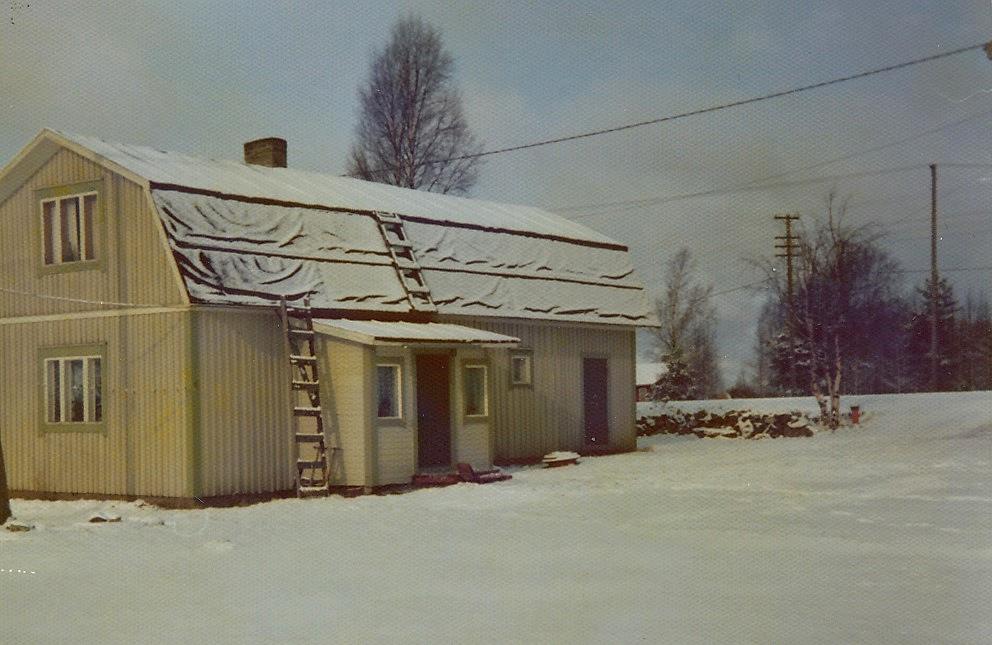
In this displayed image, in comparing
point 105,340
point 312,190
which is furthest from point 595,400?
point 105,340

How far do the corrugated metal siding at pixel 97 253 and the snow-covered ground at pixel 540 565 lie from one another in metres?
3.45

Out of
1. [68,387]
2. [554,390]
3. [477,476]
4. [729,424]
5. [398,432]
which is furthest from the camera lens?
[729,424]

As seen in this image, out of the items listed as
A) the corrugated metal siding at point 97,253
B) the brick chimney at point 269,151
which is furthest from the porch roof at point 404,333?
the brick chimney at point 269,151

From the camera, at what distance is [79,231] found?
1900cm

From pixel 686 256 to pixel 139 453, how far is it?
1972 inches

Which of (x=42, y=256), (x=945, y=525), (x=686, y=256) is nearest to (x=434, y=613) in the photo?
(x=945, y=525)

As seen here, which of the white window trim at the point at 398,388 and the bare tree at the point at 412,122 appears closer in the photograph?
the bare tree at the point at 412,122

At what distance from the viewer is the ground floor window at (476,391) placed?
20.9m

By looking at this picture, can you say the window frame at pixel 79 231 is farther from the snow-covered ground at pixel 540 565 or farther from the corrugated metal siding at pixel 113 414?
the snow-covered ground at pixel 540 565

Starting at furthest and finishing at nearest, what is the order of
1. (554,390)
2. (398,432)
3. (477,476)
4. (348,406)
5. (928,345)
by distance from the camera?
(928,345), (554,390), (477,476), (398,432), (348,406)

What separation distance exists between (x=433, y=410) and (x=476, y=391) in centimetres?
100

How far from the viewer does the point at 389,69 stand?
52.7ft

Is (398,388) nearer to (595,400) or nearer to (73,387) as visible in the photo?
(73,387)

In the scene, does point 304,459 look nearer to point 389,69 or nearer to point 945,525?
point 389,69
